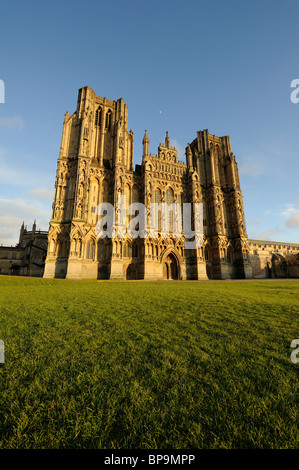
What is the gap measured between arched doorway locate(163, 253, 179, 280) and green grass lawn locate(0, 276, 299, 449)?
26.8 meters

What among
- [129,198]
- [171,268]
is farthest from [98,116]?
[171,268]

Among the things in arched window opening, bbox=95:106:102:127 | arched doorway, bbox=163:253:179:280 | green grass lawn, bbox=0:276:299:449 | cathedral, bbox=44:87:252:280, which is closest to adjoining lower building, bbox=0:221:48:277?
cathedral, bbox=44:87:252:280

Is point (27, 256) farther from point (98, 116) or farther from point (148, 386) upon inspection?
point (148, 386)

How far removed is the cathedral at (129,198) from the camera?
87.8ft

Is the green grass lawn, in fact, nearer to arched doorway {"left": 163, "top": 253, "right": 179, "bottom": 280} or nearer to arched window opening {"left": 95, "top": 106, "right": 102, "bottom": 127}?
arched doorway {"left": 163, "top": 253, "right": 179, "bottom": 280}

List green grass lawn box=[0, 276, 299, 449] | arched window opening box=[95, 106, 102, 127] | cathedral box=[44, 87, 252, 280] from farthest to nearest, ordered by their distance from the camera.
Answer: arched window opening box=[95, 106, 102, 127]
cathedral box=[44, 87, 252, 280]
green grass lawn box=[0, 276, 299, 449]

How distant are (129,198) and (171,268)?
44.0ft

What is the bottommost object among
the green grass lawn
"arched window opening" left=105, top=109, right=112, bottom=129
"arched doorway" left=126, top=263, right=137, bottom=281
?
the green grass lawn

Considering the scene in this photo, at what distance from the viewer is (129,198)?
31.9 m

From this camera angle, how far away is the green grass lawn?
179 centimetres

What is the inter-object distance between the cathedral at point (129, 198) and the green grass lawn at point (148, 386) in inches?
874

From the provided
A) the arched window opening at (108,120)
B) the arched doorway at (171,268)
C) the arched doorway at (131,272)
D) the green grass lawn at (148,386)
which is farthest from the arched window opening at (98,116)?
the green grass lawn at (148,386)
